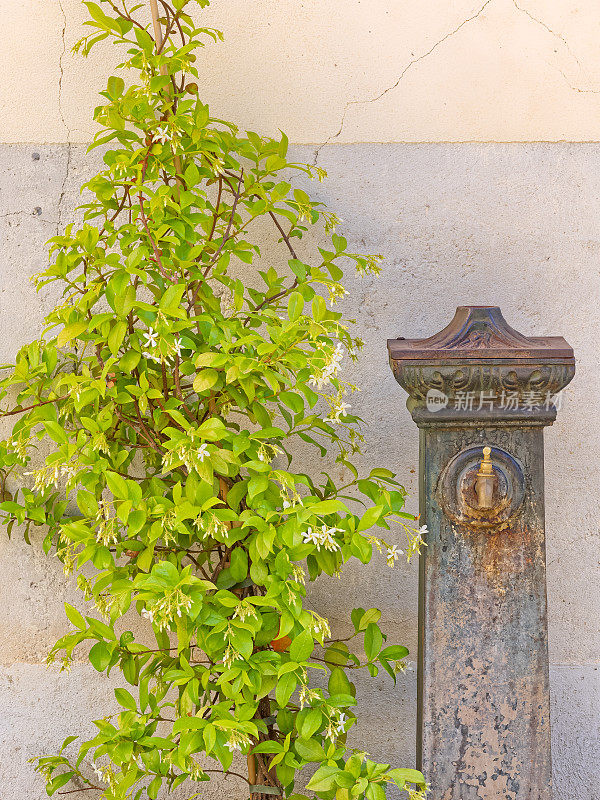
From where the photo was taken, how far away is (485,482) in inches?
63.4

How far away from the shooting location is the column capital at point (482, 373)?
1588 millimetres

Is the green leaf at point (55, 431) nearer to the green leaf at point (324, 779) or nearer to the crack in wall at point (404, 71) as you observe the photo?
the green leaf at point (324, 779)

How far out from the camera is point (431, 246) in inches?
85.7

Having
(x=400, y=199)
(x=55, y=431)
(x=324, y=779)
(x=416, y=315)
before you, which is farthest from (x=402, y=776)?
(x=400, y=199)

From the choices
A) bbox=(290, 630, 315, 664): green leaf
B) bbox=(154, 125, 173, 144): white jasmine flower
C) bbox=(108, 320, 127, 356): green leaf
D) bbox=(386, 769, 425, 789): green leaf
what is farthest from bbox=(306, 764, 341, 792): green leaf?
bbox=(154, 125, 173, 144): white jasmine flower

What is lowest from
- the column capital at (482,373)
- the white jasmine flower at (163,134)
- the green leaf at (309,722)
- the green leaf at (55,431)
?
the green leaf at (309,722)

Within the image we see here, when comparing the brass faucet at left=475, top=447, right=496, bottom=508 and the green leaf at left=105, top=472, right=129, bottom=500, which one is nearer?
the green leaf at left=105, top=472, right=129, bottom=500

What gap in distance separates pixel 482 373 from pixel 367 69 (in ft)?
3.64

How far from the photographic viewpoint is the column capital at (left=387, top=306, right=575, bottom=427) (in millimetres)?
1588

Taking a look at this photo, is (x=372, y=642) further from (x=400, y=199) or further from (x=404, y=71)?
(x=404, y=71)

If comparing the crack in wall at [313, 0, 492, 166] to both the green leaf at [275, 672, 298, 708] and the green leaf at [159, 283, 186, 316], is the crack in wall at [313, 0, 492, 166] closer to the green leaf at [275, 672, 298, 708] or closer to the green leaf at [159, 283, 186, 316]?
the green leaf at [159, 283, 186, 316]

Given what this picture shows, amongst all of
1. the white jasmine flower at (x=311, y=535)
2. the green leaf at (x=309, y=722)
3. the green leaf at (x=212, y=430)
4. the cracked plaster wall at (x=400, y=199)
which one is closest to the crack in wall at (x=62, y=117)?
the cracked plaster wall at (x=400, y=199)

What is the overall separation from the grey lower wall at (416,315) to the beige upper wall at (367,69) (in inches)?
3.2

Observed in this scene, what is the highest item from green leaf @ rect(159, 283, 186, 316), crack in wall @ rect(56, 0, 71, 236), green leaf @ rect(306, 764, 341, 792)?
crack in wall @ rect(56, 0, 71, 236)
